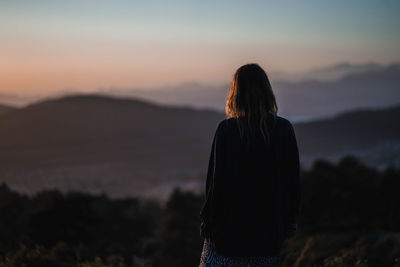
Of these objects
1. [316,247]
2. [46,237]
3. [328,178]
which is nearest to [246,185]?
[316,247]

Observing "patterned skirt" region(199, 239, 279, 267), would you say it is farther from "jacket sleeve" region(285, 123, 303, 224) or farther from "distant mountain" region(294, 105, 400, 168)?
"distant mountain" region(294, 105, 400, 168)

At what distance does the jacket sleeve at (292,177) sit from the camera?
2.68 m

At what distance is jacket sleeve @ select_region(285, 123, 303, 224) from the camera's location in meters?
2.68

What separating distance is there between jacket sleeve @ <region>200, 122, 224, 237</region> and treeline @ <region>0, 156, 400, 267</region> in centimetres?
293

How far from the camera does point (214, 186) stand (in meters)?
2.68

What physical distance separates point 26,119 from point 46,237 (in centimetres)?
16346

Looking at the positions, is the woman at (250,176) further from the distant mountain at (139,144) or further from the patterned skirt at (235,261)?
the distant mountain at (139,144)

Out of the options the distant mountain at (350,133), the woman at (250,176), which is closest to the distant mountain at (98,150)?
the distant mountain at (350,133)

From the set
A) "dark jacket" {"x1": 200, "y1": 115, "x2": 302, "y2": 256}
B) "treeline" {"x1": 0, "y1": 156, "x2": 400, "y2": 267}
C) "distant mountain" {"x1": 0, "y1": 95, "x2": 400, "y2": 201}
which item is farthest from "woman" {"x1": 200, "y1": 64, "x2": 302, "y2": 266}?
"distant mountain" {"x1": 0, "y1": 95, "x2": 400, "y2": 201}

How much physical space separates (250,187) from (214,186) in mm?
259

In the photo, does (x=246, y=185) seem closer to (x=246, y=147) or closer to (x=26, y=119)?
(x=246, y=147)

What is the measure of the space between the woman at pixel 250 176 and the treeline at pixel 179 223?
9.08 ft

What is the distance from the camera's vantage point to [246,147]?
8.48ft

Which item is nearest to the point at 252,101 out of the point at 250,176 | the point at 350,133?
the point at 250,176
